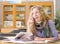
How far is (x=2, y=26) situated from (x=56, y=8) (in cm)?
138

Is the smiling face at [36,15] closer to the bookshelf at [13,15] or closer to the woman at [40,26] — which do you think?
the woman at [40,26]

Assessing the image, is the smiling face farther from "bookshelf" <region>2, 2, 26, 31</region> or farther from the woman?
"bookshelf" <region>2, 2, 26, 31</region>

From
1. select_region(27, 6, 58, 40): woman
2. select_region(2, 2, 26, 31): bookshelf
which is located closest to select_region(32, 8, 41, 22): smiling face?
select_region(27, 6, 58, 40): woman

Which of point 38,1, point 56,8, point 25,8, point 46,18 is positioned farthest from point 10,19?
point 46,18

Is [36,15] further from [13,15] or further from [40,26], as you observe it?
[13,15]

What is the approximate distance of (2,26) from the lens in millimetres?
3730

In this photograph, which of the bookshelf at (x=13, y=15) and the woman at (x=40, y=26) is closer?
the woman at (x=40, y=26)

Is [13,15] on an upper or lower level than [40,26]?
upper

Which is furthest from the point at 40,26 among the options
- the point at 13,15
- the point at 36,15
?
the point at 13,15

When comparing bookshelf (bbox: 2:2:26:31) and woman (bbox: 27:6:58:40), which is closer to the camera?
woman (bbox: 27:6:58:40)

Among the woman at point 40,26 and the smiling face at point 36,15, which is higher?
the smiling face at point 36,15

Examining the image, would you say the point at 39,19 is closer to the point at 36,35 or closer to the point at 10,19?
the point at 36,35

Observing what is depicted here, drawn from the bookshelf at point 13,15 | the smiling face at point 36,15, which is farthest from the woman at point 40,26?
the bookshelf at point 13,15

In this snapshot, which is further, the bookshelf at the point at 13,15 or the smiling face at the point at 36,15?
the bookshelf at the point at 13,15
